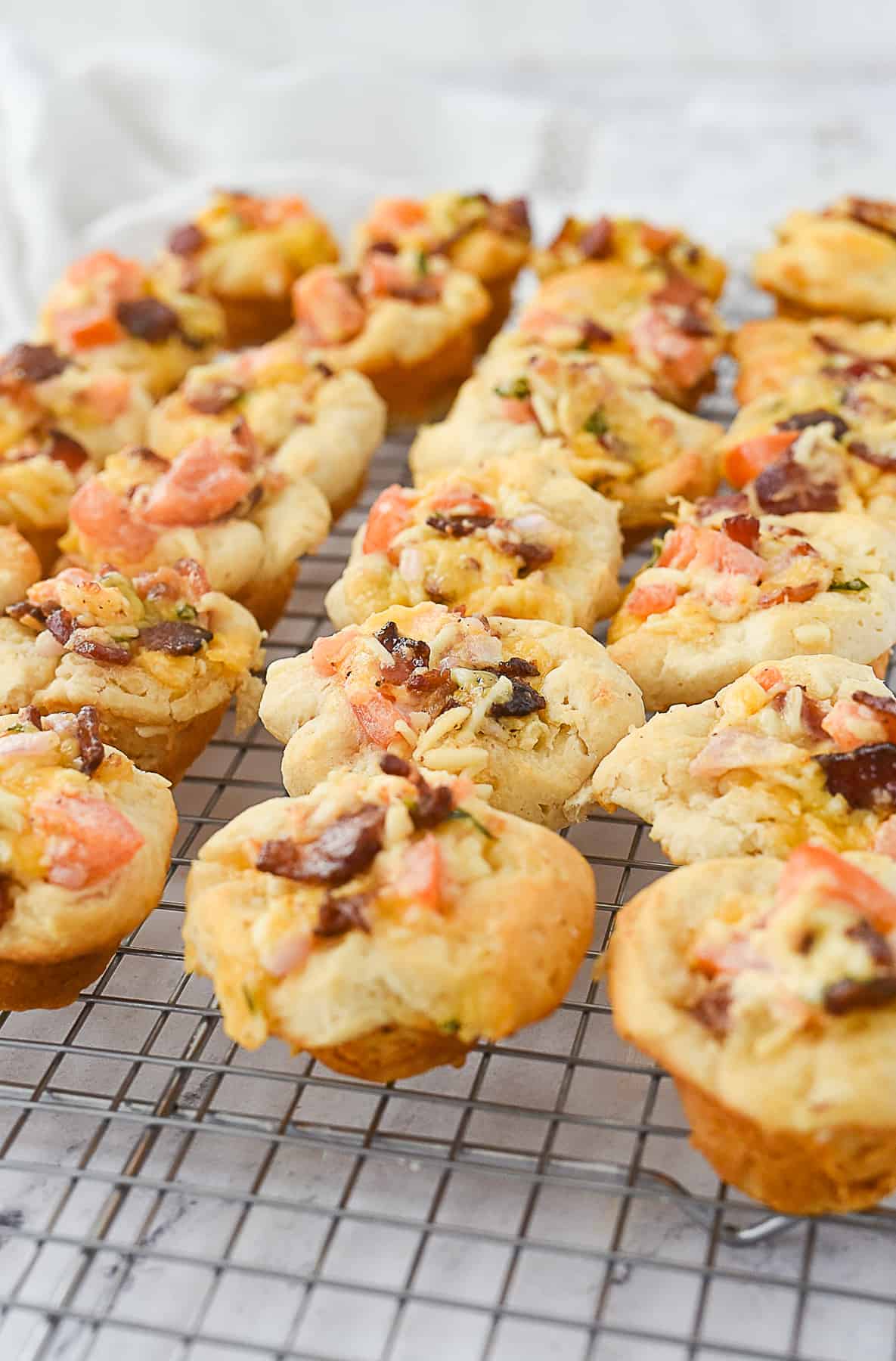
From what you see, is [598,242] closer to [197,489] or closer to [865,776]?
[197,489]

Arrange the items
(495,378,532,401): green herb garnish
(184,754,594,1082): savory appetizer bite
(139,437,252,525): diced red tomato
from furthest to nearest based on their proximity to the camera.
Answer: (495,378,532,401): green herb garnish → (139,437,252,525): diced red tomato → (184,754,594,1082): savory appetizer bite

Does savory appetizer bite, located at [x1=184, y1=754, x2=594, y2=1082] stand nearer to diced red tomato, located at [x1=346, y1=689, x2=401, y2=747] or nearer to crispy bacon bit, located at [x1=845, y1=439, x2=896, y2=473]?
diced red tomato, located at [x1=346, y1=689, x2=401, y2=747]

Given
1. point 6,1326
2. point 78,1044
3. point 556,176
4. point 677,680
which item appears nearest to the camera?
point 6,1326

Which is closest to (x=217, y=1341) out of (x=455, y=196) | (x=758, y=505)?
(x=758, y=505)

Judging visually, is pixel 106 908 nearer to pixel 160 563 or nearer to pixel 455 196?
pixel 160 563

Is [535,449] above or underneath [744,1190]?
above

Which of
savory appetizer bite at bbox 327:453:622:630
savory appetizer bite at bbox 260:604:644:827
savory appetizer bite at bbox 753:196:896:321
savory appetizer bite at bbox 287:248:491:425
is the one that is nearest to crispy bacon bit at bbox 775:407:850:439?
savory appetizer bite at bbox 327:453:622:630

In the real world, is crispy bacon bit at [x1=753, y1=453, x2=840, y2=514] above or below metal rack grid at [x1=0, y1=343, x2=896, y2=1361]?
above
